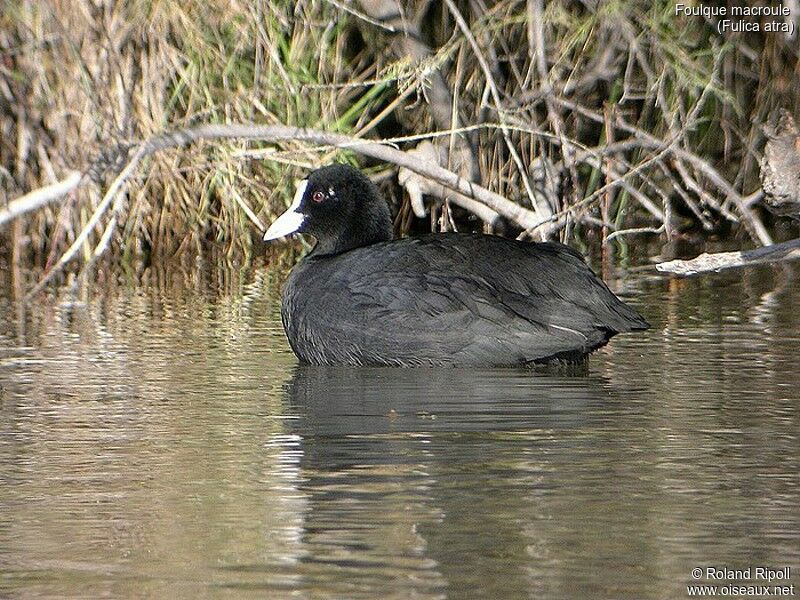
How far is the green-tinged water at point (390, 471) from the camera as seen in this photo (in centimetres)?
363

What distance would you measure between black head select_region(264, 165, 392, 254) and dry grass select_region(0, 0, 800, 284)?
5.35 feet

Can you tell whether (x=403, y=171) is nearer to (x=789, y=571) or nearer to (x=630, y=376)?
(x=630, y=376)

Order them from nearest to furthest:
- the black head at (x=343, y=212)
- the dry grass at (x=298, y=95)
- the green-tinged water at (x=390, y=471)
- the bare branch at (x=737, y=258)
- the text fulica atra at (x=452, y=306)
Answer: the green-tinged water at (x=390, y=471)
the bare branch at (x=737, y=258)
the text fulica atra at (x=452, y=306)
the black head at (x=343, y=212)
the dry grass at (x=298, y=95)

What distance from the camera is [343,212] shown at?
→ 725 cm

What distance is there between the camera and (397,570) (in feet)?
11.8

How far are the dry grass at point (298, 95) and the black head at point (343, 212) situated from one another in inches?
64.3

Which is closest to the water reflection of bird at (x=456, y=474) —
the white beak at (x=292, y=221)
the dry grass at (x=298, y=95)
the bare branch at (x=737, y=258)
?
the bare branch at (x=737, y=258)

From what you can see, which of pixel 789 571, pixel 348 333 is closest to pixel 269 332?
pixel 348 333

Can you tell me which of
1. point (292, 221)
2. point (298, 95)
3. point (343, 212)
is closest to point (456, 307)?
point (343, 212)

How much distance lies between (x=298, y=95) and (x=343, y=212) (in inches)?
103

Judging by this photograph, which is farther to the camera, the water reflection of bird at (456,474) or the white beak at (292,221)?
the white beak at (292,221)

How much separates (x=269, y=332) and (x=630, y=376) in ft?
6.79

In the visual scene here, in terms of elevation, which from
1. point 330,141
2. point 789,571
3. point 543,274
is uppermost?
point 330,141

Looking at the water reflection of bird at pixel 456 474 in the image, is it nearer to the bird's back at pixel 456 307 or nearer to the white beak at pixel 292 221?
the bird's back at pixel 456 307
